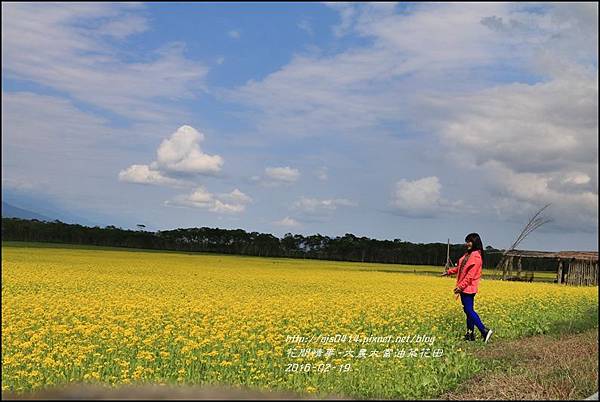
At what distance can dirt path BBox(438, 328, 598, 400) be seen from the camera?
7324 mm

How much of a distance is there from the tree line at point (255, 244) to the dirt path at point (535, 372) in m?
55.9

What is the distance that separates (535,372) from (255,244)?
63763mm

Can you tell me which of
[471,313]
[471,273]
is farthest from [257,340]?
[471,273]

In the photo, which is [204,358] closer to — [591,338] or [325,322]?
[325,322]

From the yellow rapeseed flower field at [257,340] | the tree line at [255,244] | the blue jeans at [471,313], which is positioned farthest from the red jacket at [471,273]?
the tree line at [255,244]

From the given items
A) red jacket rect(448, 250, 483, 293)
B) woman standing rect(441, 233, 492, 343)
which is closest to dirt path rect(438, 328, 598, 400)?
woman standing rect(441, 233, 492, 343)

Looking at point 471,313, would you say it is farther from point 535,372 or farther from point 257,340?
point 257,340

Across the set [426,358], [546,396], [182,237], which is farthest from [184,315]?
[182,237]

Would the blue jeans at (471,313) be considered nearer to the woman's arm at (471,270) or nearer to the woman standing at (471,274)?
the woman standing at (471,274)

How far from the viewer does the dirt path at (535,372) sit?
7.32m

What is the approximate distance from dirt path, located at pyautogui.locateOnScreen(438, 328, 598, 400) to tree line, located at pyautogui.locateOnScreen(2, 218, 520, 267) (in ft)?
183

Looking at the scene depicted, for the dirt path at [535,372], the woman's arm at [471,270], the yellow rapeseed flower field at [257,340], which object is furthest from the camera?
the woman's arm at [471,270]

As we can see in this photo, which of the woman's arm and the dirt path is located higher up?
the woman's arm

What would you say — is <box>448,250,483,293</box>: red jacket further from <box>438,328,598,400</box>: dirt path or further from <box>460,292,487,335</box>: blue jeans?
<box>438,328,598,400</box>: dirt path
